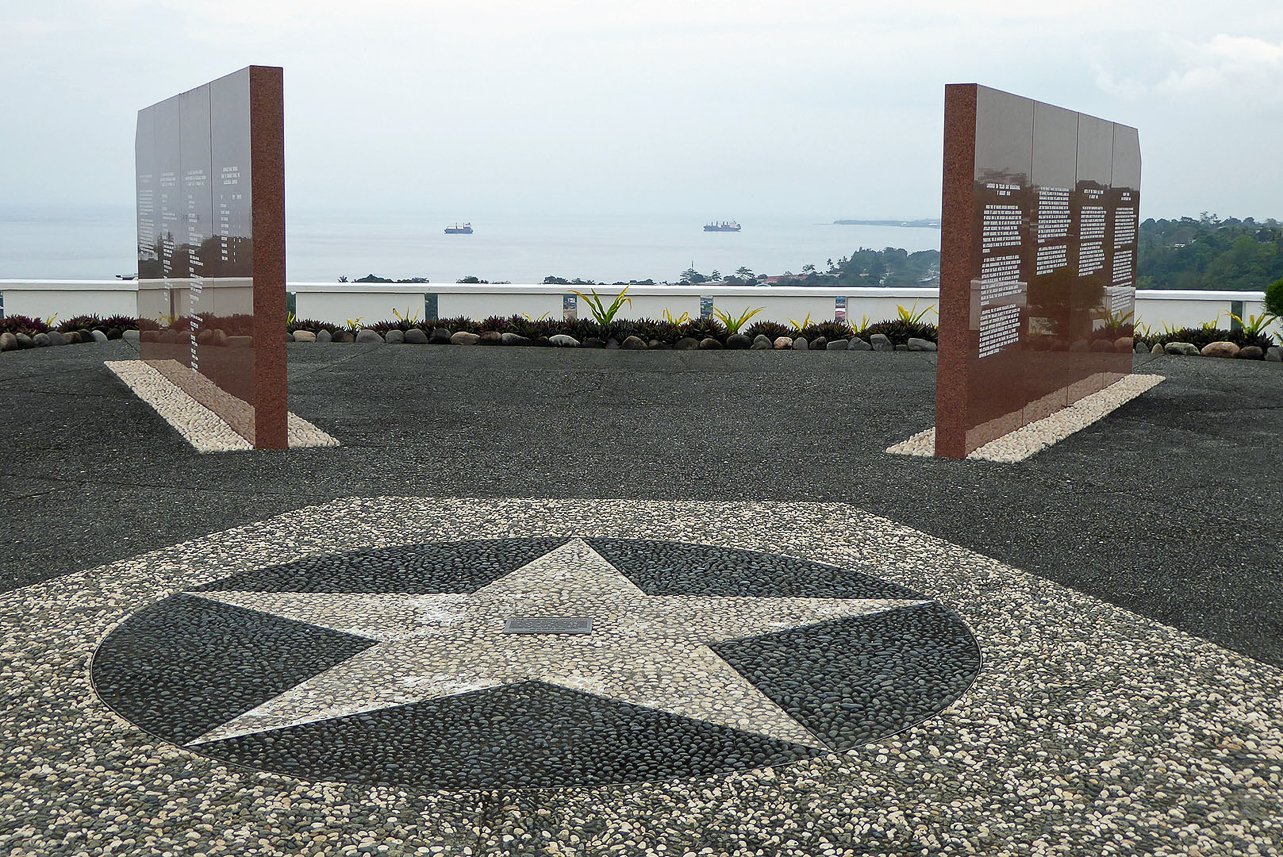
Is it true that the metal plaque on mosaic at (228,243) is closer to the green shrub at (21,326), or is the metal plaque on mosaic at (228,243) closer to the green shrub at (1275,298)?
the green shrub at (21,326)

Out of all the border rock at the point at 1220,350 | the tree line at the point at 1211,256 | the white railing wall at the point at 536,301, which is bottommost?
the border rock at the point at 1220,350

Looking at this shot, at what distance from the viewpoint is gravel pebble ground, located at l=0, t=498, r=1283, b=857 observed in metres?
3.20

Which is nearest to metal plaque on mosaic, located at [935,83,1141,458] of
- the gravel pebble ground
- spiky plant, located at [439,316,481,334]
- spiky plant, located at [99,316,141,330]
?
the gravel pebble ground

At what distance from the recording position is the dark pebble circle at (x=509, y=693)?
3637 millimetres

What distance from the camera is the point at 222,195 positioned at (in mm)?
9352

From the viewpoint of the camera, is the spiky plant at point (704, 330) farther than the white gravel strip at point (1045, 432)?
Yes

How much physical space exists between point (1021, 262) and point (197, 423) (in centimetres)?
695

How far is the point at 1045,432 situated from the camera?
9.81 m

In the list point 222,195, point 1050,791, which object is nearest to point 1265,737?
point 1050,791

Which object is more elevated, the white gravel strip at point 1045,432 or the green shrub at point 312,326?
the green shrub at point 312,326

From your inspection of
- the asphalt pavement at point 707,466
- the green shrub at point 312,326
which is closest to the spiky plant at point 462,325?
the green shrub at point 312,326

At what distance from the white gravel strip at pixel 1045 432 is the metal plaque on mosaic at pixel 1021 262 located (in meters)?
0.10

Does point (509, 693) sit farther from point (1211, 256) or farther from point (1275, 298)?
point (1211, 256)

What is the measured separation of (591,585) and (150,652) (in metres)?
1.89
